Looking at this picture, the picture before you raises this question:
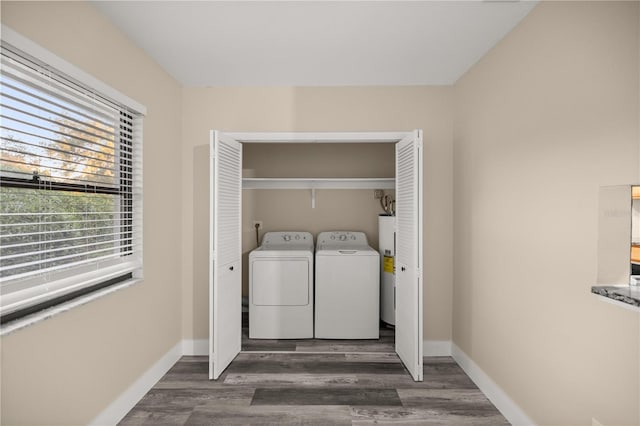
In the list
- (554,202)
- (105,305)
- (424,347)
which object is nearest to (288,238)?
(424,347)

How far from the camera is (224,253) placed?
2873mm

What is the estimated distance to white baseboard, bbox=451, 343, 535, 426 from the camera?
2111mm

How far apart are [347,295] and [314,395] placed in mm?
1181

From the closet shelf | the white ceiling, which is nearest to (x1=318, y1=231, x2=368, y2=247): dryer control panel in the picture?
the closet shelf

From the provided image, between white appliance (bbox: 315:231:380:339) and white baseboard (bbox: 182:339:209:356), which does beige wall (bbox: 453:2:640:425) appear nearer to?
white appliance (bbox: 315:231:380:339)

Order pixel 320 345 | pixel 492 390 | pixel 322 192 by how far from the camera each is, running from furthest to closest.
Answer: pixel 322 192
pixel 320 345
pixel 492 390

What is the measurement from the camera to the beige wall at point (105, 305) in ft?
5.02

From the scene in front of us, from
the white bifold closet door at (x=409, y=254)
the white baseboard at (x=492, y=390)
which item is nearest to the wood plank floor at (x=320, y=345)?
the white bifold closet door at (x=409, y=254)

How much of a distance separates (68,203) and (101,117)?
0.56 meters

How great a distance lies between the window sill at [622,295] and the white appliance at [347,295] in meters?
2.34

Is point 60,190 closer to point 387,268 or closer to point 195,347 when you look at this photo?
point 195,347

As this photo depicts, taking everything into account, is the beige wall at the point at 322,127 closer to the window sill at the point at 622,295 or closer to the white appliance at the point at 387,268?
the white appliance at the point at 387,268

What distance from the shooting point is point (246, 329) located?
3865mm

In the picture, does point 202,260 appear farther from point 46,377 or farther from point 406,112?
point 406,112
